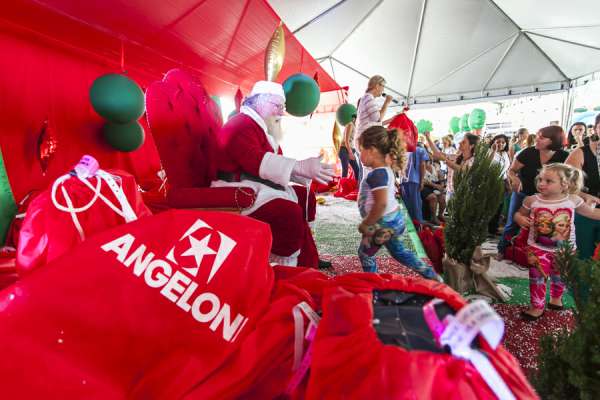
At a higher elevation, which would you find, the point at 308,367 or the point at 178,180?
the point at 178,180

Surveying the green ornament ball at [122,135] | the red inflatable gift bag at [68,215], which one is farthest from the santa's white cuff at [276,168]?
the green ornament ball at [122,135]

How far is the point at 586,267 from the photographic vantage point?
23.0 inches

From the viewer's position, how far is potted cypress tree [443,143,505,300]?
5.14 ft

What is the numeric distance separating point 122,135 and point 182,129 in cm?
124

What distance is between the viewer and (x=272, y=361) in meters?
0.58

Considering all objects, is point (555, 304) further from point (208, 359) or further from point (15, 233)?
point (15, 233)

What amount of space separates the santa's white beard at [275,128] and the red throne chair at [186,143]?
317 millimetres

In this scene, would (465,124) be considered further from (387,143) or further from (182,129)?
(182,129)

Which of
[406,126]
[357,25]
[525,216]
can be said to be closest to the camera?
[525,216]

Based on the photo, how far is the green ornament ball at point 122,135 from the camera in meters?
2.45

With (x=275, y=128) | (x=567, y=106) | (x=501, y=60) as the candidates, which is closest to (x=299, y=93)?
(x=275, y=128)

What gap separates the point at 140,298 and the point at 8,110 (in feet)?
6.66

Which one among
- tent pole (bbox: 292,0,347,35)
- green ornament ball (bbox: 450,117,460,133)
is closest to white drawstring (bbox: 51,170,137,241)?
tent pole (bbox: 292,0,347,35)

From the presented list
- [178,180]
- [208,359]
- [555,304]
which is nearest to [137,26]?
[178,180]
